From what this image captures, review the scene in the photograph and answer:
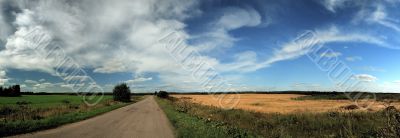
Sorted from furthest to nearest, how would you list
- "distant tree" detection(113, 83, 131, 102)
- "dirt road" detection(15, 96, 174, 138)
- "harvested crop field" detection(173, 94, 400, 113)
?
"distant tree" detection(113, 83, 131, 102) → "harvested crop field" detection(173, 94, 400, 113) → "dirt road" detection(15, 96, 174, 138)

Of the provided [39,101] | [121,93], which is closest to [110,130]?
[39,101]

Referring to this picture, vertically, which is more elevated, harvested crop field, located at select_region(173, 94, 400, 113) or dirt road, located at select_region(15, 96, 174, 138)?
dirt road, located at select_region(15, 96, 174, 138)

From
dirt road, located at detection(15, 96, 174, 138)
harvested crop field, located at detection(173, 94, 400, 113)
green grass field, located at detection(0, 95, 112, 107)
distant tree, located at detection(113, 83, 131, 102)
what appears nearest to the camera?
dirt road, located at detection(15, 96, 174, 138)

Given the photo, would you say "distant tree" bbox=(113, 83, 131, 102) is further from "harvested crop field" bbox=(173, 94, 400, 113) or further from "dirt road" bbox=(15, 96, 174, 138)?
"dirt road" bbox=(15, 96, 174, 138)

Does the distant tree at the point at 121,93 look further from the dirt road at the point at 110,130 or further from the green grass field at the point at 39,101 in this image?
the dirt road at the point at 110,130

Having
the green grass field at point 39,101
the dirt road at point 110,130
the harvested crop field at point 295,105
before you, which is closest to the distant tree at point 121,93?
the green grass field at point 39,101

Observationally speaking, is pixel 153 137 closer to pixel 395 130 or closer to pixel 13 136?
pixel 13 136

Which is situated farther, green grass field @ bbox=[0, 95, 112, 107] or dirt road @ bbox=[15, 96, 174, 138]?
green grass field @ bbox=[0, 95, 112, 107]

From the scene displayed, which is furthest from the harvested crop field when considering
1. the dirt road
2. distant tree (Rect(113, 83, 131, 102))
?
distant tree (Rect(113, 83, 131, 102))

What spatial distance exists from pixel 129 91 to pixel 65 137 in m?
82.3

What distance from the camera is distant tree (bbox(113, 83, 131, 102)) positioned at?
87.6m

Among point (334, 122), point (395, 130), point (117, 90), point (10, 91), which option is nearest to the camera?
point (395, 130)

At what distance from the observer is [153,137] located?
1416 centimetres


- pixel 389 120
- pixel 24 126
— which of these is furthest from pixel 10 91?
pixel 389 120
